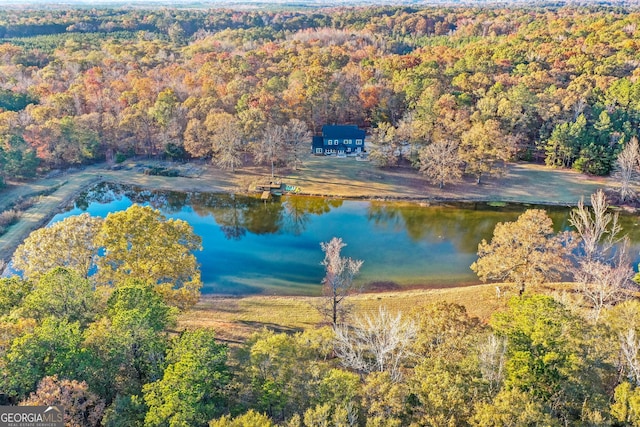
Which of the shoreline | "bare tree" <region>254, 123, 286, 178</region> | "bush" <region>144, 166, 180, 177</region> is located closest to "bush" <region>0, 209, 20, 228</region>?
the shoreline

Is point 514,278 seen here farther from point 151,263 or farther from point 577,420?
point 151,263

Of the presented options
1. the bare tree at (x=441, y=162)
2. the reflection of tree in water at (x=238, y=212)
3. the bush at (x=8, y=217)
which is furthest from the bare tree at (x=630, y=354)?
the bush at (x=8, y=217)

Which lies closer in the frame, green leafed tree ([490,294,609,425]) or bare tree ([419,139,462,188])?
green leafed tree ([490,294,609,425])

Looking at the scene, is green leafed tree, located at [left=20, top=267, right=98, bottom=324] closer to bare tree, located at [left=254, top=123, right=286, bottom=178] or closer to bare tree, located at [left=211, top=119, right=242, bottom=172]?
bare tree, located at [left=211, top=119, right=242, bottom=172]

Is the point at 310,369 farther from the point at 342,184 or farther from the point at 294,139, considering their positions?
the point at 294,139

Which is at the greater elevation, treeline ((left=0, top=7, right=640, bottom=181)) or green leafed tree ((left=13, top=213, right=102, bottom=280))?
treeline ((left=0, top=7, right=640, bottom=181))

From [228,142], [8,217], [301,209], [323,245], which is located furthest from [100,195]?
[323,245]

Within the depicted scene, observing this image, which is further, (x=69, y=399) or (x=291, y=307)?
(x=291, y=307)
